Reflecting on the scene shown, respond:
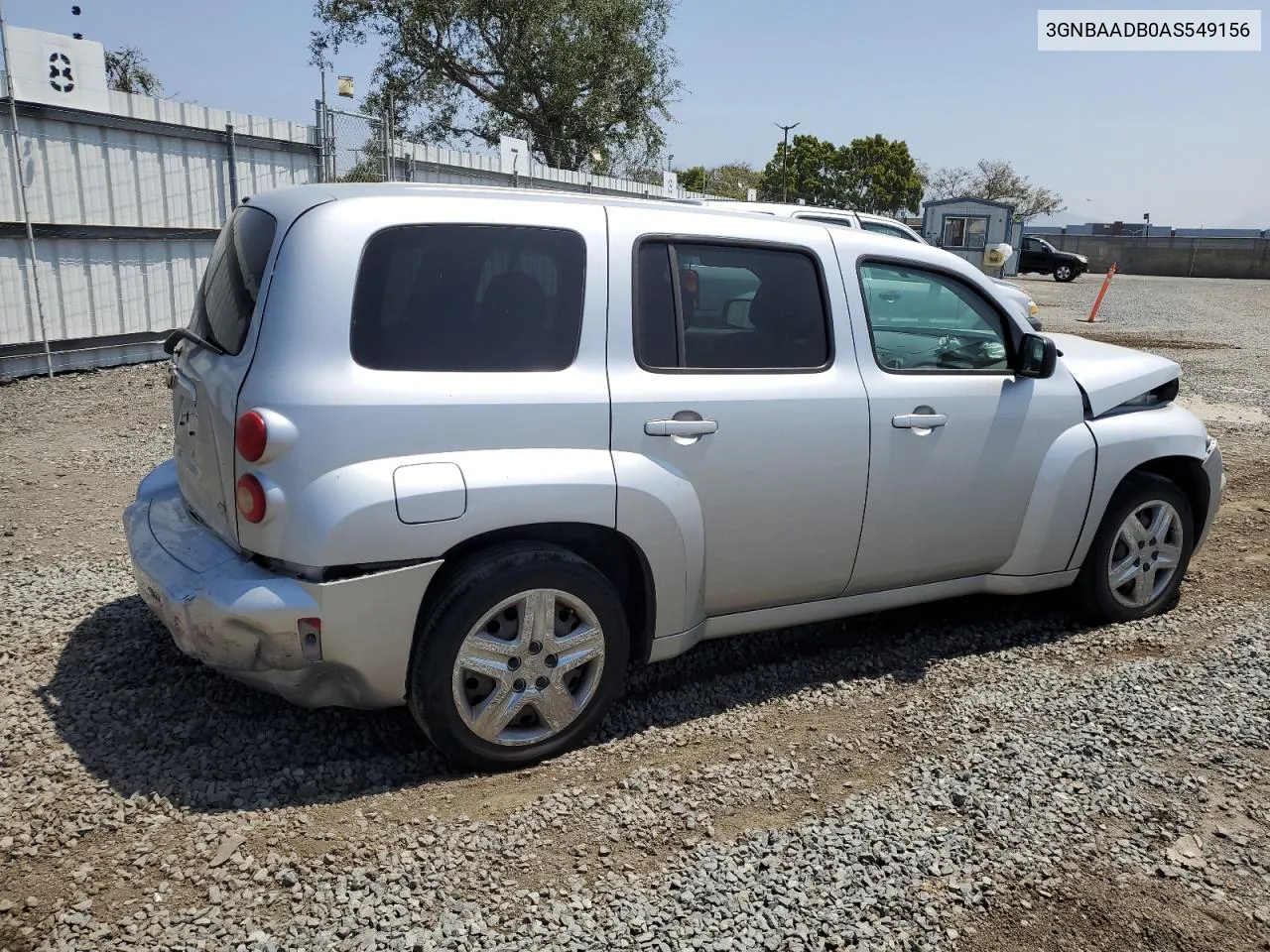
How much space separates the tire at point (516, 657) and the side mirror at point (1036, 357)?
83.9 inches

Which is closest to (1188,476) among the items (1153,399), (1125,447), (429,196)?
(1153,399)

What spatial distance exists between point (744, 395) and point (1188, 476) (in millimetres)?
2731

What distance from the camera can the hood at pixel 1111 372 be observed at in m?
4.50

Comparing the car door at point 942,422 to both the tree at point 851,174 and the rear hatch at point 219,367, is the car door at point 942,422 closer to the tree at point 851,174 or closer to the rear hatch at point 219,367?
the rear hatch at point 219,367

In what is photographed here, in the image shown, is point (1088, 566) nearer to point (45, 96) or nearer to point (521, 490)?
point (521, 490)

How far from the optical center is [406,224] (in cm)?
308

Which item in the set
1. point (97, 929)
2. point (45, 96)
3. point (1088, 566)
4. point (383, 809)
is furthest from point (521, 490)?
point (45, 96)

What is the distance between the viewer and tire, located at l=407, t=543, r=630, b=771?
3.08 metres

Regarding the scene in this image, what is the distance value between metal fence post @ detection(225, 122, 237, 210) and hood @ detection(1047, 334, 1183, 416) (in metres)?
9.76

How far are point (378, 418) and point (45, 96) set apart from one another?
841 centimetres

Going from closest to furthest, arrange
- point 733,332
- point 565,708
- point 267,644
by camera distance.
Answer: point 267,644
point 565,708
point 733,332

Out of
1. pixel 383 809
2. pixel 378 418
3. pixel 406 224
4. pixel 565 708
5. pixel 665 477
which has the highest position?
pixel 406 224

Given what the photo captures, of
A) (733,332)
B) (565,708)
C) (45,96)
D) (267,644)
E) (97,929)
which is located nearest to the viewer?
(97,929)

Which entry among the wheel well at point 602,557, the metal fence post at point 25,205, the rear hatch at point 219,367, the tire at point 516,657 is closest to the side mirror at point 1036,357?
the wheel well at point 602,557
